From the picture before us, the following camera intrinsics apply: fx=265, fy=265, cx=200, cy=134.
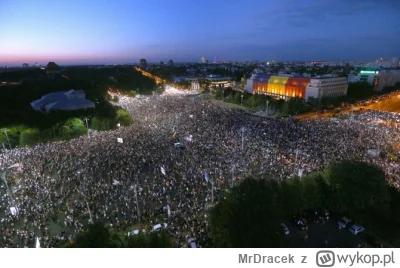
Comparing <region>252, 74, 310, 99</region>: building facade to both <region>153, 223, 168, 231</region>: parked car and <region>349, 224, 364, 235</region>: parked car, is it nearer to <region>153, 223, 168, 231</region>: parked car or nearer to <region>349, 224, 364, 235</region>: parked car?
<region>349, 224, 364, 235</region>: parked car

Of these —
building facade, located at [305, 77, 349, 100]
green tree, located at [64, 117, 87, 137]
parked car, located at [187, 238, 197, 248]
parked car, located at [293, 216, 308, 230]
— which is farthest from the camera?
building facade, located at [305, 77, 349, 100]

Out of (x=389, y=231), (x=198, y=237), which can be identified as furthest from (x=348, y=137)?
(x=198, y=237)

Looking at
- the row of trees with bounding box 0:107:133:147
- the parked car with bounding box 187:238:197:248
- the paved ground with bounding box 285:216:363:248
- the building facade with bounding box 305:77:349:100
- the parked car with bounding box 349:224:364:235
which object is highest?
the building facade with bounding box 305:77:349:100

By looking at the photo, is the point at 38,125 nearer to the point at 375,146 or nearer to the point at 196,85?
the point at 375,146

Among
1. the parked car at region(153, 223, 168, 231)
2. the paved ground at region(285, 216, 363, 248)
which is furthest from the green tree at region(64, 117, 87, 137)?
the paved ground at region(285, 216, 363, 248)

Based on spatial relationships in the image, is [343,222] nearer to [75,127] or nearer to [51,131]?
[75,127]

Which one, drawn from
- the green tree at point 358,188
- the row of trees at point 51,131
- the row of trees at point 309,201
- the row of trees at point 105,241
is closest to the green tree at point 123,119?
the row of trees at point 51,131
